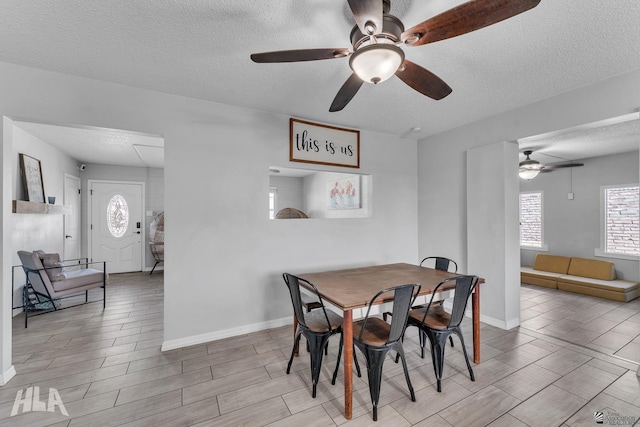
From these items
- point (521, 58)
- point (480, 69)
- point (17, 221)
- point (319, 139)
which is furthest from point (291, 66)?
point (17, 221)

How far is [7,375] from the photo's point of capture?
2146 mm

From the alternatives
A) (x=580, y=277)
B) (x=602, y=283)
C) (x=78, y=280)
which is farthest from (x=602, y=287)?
(x=78, y=280)

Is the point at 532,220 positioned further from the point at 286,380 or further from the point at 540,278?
the point at 286,380

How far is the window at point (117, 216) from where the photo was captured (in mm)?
5965

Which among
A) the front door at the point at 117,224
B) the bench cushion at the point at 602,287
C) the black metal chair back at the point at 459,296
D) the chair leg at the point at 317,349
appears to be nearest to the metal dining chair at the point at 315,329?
the chair leg at the point at 317,349

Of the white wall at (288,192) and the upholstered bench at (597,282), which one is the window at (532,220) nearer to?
the upholstered bench at (597,282)

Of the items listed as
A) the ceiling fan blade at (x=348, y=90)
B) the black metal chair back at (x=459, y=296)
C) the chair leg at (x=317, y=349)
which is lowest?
the chair leg at (x=317, y=349)

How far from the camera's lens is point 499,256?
10.5ft

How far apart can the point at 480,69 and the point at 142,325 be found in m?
4.24

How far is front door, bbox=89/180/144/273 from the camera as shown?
230 inches

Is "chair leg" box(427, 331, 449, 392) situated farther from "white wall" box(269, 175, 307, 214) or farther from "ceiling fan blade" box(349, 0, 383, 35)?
"white wall" box(269, 175, 307, 214)

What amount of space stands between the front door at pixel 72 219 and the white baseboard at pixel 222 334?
3783 millimetres

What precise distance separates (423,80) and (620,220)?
527 centimetres

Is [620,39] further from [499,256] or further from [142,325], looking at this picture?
[142,325]
